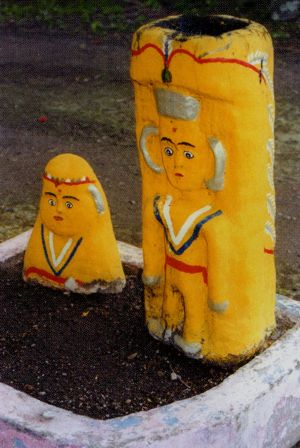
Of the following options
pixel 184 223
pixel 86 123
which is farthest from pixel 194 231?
pixel 86 123

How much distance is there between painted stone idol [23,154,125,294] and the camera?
4.01 m

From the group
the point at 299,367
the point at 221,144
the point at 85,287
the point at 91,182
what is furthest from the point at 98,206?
the point at 299,367

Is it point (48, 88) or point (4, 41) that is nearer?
point (48, 88)

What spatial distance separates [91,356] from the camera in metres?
3.70

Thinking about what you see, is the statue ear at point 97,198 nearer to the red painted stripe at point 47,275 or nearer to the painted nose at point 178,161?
the red painted stripe at point 47,275

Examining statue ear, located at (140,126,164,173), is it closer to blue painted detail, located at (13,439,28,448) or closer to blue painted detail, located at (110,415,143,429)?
blue painted detail, located at (110,415,143,429)

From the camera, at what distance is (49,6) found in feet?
36.9

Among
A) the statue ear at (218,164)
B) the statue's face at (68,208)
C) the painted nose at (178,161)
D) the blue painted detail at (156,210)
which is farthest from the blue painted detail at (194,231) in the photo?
the statue's face at (68,208)

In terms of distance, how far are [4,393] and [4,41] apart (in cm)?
745

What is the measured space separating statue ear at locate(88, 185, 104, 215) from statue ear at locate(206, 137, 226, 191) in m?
0.85

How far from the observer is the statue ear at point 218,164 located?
324cm

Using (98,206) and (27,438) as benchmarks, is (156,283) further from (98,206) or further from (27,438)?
(27,438)

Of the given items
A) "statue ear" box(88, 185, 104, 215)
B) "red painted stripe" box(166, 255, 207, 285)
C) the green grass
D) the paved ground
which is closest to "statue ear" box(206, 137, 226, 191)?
"red painted stripe" box(166, 255, 207, 285)

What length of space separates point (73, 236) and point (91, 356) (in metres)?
0.67
